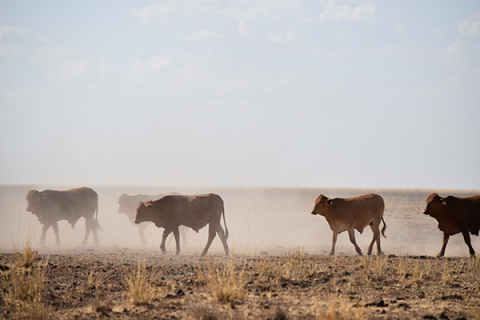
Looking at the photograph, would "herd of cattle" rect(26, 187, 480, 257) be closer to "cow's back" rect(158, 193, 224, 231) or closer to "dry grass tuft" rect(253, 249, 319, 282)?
"cow's back" rect(158, 193, 224, 231)

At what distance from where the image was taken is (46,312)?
643 centimetres

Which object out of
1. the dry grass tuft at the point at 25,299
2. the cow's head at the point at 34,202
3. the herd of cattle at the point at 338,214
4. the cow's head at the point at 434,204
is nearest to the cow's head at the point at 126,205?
the cow's head at the point at 34,202

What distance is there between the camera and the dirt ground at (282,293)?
A: 22.1 feet

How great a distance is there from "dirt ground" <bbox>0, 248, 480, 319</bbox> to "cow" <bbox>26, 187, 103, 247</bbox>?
11106mm

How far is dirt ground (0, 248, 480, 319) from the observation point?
22.1 feet

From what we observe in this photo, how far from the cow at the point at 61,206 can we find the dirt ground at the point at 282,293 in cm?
1111

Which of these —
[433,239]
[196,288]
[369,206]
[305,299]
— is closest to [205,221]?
[369,206]

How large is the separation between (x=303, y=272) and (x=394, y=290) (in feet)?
6.11

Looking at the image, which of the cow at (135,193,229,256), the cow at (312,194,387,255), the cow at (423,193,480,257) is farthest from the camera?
the cow at (135,193,229,256)

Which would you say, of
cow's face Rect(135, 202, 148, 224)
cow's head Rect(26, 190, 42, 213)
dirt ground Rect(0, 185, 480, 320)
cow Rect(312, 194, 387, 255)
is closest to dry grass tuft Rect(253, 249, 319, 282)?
dirt ground Rect(0, 185, 480, 320)

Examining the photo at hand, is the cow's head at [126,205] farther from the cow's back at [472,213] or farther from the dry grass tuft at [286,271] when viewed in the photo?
the cow's back at [472,213]

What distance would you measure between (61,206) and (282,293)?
16139mm

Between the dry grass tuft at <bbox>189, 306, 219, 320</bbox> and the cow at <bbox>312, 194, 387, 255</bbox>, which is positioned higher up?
the cow at <bbox>312, 194, 387, 255</bbox>

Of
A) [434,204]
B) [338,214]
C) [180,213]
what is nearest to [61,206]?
[180,213]
